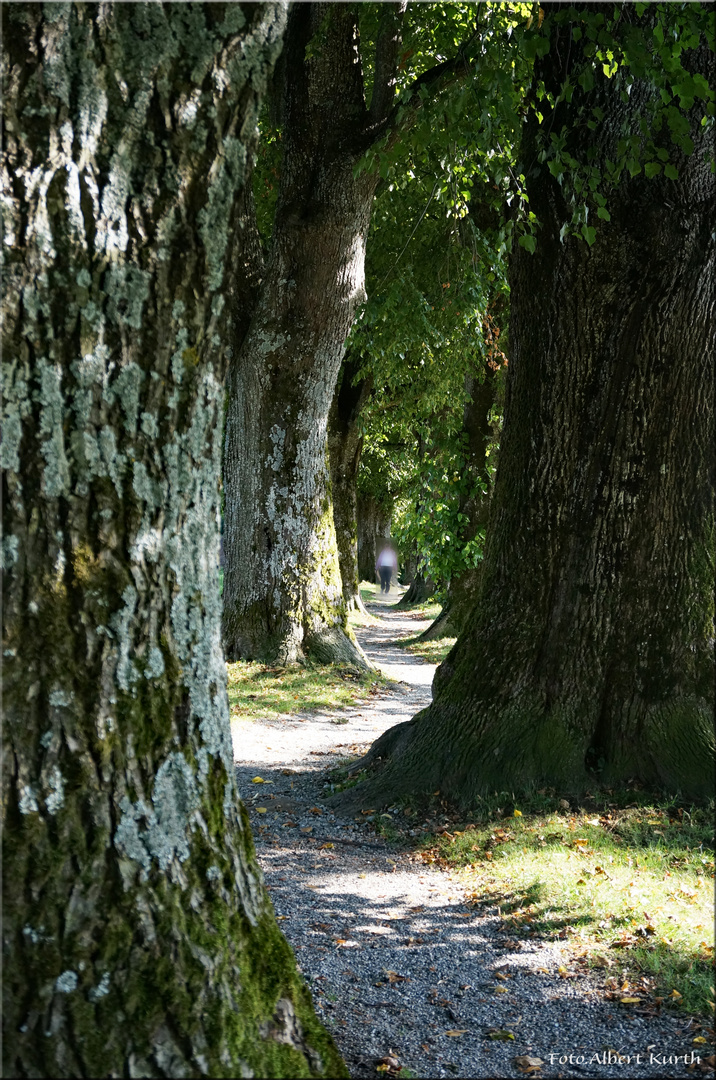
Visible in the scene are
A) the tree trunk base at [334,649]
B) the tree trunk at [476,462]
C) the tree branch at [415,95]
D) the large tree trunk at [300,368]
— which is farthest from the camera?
the tree trunk at [476,462]

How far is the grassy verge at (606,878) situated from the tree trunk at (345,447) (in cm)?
1149

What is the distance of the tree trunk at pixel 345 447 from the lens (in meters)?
17.1

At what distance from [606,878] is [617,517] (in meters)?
2.19

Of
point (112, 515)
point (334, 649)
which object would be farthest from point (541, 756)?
point (334, 649)

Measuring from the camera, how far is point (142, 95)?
238cm

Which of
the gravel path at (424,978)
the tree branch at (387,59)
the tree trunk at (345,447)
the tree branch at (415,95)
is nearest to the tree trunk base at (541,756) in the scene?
the gravel path at (424,978)

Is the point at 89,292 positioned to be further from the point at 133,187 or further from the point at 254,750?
the point at 254,750

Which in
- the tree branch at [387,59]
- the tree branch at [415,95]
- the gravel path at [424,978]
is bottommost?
the gravel path at [424,978]

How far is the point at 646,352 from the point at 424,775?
3.09m

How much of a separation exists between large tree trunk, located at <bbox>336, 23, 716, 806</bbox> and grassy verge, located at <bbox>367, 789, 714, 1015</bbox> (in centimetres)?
23

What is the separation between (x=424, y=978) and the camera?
159 inches

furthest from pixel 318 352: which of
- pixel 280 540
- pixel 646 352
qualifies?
pixel 646 352

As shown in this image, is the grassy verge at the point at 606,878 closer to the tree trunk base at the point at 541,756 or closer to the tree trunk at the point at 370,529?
the tree trunk base at the point at 541,756

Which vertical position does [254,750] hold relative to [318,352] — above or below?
below
